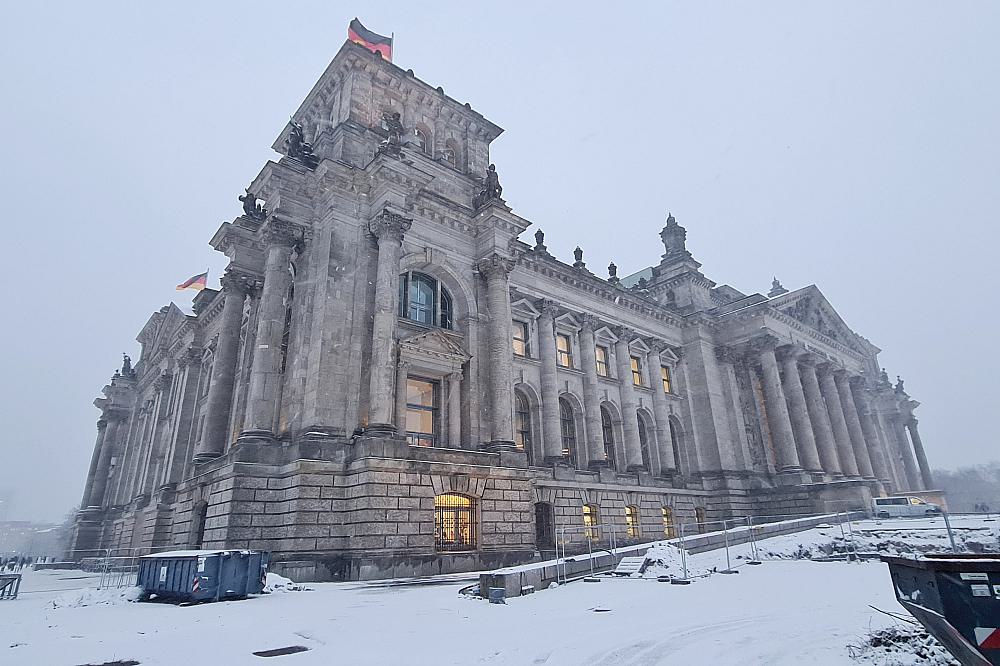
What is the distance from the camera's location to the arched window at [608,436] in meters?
36.0

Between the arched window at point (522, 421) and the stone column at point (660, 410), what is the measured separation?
11080mm

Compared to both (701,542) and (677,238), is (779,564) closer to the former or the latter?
(701,542)

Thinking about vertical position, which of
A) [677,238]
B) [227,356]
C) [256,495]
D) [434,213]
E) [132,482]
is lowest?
[256,495]

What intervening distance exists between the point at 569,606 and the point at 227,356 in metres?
22.3

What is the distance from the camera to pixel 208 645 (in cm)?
886

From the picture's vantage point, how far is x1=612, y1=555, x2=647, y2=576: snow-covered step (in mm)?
18250

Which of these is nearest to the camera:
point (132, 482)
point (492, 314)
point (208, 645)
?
point (208, 645)

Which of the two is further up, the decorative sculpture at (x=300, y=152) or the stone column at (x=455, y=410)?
the decorative sculpture at (x=300, y=152)

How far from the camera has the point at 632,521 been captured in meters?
33.2

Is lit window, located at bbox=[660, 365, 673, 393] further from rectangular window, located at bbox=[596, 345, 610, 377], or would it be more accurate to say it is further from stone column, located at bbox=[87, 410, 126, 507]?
stone column, located at bbox=[87, 410, 126, 507]

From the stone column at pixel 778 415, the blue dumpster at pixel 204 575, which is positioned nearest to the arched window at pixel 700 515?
the stone column at pixel 778 415

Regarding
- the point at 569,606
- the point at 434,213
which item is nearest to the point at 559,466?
the point at 434,213

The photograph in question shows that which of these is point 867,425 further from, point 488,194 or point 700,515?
point 488,194

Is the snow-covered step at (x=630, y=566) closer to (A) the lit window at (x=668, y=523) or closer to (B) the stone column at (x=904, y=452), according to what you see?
(A) the lit window at (x=668, y=523)
